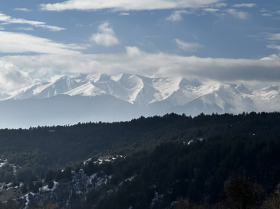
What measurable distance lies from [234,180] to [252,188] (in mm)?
4487

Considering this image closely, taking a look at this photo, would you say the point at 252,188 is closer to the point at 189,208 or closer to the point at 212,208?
the point at 189,208

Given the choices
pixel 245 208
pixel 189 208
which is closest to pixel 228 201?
pixel 245 208

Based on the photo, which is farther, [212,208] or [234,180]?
[212,208]

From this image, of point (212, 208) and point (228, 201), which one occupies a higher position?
point (228, 201)

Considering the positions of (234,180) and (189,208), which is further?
(189,208)

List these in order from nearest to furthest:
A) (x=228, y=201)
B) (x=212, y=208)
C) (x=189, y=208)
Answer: (x=228, y=201) < (x=189, y=208) < (x=212, y=208)

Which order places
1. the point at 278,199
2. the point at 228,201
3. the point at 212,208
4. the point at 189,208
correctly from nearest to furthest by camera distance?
the point at 278,199
the point at 228,201
the point at 189,208
the point at 212,208

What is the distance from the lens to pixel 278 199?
113250 millimetres

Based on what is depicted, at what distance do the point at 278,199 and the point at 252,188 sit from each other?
7169 mm

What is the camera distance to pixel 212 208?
649 feet

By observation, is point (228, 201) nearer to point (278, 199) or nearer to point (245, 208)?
point (245, 208)

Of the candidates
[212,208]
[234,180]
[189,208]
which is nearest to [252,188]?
A: [234,180]

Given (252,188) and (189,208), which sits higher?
(252,188)

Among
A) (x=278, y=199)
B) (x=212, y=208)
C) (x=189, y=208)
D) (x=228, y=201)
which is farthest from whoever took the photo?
(x=212, y=208)
